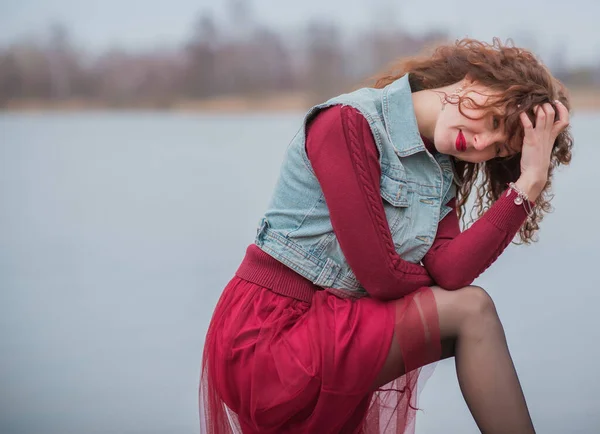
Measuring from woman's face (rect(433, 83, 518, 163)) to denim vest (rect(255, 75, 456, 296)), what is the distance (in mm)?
48

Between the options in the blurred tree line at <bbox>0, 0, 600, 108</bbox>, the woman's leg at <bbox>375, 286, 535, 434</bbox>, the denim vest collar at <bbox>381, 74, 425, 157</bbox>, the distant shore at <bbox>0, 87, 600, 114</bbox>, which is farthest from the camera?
the distant shore at <bbox>0, 87, 600, 114</bbox>

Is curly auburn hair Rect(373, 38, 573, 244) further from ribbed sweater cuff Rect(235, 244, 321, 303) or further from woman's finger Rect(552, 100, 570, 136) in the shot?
ribbed sweater cuff Rect(235, 244, 321, 303)

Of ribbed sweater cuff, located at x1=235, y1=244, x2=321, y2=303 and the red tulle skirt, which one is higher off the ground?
ribbed sweater cuff, located at x1=235, y1=244, x2=321, y2=303

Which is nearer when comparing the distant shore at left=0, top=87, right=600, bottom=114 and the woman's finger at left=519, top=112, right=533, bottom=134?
the woman's finger at left=519, top=112, right=533, bottom=134

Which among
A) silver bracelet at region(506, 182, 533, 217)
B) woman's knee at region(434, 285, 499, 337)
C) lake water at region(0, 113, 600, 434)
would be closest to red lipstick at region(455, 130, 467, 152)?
silver bracelet at region(506, 182, 533, 217)

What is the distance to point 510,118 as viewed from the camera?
53.7 inches

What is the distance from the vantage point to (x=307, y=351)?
134cm

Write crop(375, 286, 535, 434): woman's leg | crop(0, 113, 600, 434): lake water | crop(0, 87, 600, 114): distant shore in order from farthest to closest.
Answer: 1. crop(0, 87, 600, 114): distant shore
2. crop(0, 113, 600, 434): lake water
3. crop(375, 286, 535, 434): woman's leg

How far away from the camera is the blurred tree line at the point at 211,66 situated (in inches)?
199

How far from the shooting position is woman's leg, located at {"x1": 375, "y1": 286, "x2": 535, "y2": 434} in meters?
1.32

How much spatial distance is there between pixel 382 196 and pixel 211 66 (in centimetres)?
397

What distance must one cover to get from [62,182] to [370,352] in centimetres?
338

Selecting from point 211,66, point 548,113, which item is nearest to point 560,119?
point 548,113

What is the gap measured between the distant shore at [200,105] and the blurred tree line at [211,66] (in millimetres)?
27
